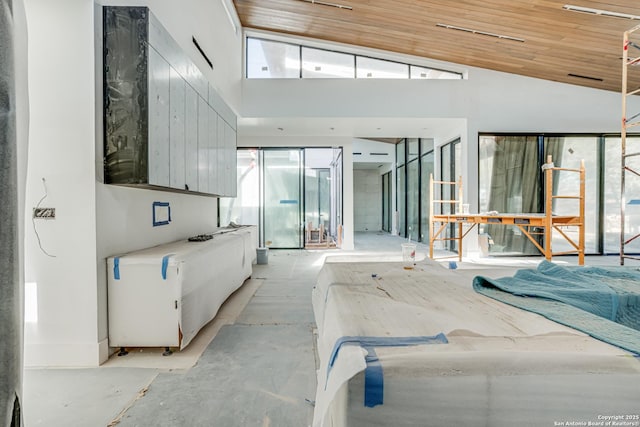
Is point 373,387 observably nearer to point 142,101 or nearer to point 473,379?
point 473,379

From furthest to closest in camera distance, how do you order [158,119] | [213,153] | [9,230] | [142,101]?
[213,153]
[158,119]
[142,101]
[9,230]

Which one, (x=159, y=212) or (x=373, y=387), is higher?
(x=159, y=212)

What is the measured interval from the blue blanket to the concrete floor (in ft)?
3.50

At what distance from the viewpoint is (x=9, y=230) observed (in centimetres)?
91

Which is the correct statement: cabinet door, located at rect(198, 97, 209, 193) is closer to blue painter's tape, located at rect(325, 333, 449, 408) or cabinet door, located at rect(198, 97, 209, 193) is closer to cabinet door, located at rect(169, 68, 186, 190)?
cabinet door, located at rect(169, 68, 186, 190)

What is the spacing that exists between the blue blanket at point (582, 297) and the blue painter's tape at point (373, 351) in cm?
46

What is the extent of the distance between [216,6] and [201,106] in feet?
7.22

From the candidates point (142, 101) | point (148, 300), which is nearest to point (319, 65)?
point (142, 101)

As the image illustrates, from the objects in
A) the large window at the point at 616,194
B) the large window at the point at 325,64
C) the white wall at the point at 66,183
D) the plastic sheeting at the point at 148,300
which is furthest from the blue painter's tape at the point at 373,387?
the large window at the point at 616,194

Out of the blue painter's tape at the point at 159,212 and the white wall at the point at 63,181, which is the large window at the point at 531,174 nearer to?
the blue painter's tape at the point at 159,212

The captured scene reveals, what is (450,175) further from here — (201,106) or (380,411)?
(380,411)

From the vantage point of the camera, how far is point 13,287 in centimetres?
94

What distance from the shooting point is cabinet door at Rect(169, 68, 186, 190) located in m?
2.58

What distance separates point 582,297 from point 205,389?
1.82 meters
